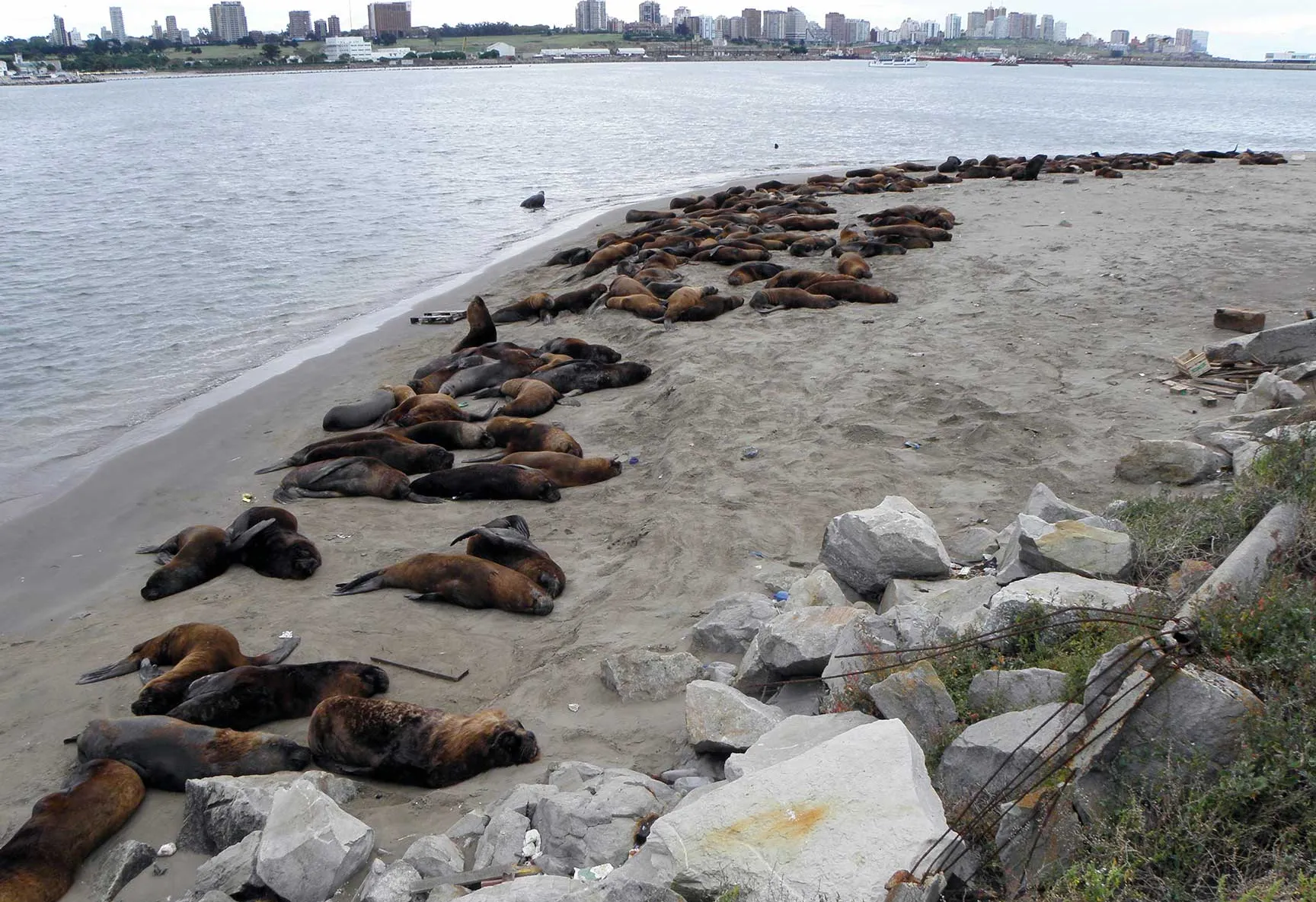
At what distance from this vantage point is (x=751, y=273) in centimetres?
1495

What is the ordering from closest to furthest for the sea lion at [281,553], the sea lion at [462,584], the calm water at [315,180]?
the sea lion at [462,584] < the sea lion at [281,553] < the calm water at [315,180]

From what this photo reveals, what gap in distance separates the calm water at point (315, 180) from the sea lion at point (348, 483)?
2.99 metres

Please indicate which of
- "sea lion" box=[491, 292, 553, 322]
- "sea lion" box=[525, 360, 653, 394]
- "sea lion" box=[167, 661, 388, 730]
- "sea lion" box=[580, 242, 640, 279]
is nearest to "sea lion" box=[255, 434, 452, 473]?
"sea lion" box=[525, 360, 653, 394]

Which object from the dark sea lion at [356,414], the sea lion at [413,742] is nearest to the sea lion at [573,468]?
the dark sea lion at [356,414]

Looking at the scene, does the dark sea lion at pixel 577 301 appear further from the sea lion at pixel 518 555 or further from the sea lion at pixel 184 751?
the sea lion at pixel 184 751

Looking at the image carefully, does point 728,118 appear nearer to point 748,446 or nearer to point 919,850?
point 748,446

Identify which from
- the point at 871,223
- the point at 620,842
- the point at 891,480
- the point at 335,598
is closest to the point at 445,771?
the point at 620,842

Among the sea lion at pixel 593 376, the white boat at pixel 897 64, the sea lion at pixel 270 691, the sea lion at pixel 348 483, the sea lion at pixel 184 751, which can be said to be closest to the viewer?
the sea lion at pixel 184 751

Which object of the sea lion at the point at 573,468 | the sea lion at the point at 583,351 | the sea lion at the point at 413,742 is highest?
the sea lion at the point at 583,351

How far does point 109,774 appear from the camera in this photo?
480 cm

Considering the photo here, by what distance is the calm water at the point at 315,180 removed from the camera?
1398 cm

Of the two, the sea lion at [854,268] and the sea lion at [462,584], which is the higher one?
the sea lion at [854,268]

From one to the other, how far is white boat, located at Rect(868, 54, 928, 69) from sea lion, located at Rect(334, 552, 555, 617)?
6987 inches

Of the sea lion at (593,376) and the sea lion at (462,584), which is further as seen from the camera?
the sea lion at (593,376)
